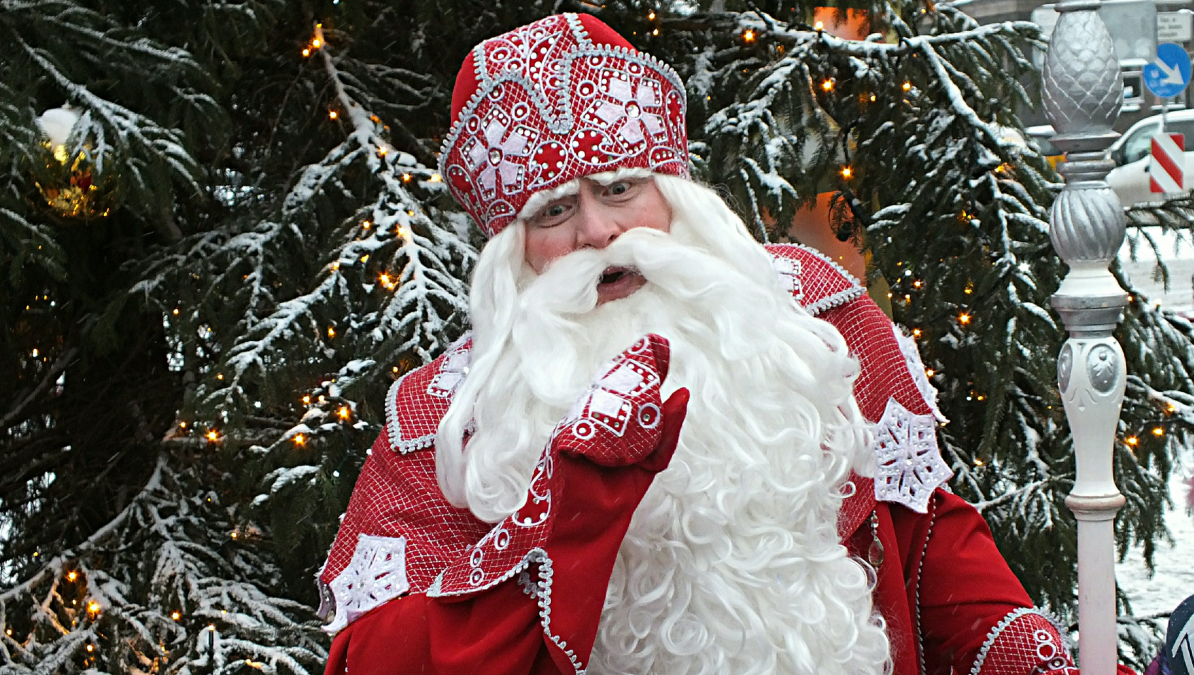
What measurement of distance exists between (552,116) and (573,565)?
78cm

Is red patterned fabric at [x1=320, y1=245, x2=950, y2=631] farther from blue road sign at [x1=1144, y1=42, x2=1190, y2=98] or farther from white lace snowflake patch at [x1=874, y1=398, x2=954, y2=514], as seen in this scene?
blue road sign at [x1=1144, y1=42, x2=1190, y2=98]

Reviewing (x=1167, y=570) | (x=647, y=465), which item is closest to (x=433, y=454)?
(x=647, y=465)

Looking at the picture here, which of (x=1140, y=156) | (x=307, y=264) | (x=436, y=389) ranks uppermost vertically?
(x=436, y=389)

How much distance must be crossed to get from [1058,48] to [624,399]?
0.75m

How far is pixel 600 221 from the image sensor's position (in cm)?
195

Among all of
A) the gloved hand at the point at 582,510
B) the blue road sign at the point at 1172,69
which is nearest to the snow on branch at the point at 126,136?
the gloved hand at the point at 582,510

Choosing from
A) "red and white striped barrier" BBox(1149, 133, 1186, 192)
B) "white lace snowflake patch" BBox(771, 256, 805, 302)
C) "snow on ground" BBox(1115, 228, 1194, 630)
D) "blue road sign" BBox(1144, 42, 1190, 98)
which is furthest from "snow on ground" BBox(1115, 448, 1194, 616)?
"white lace snowflake patch" BBox(771, 256, 805, 302)

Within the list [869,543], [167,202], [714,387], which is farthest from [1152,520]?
[167,202]

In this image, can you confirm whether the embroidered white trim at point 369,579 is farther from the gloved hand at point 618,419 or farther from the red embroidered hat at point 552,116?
the red embroidered hat at point 552,116

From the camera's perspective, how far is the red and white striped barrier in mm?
7184

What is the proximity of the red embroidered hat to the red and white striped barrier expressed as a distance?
610 centimetres

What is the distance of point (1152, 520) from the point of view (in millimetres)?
3318

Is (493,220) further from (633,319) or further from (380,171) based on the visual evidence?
(380,171)

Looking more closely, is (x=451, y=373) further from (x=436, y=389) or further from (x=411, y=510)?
(x=411, y=510)
